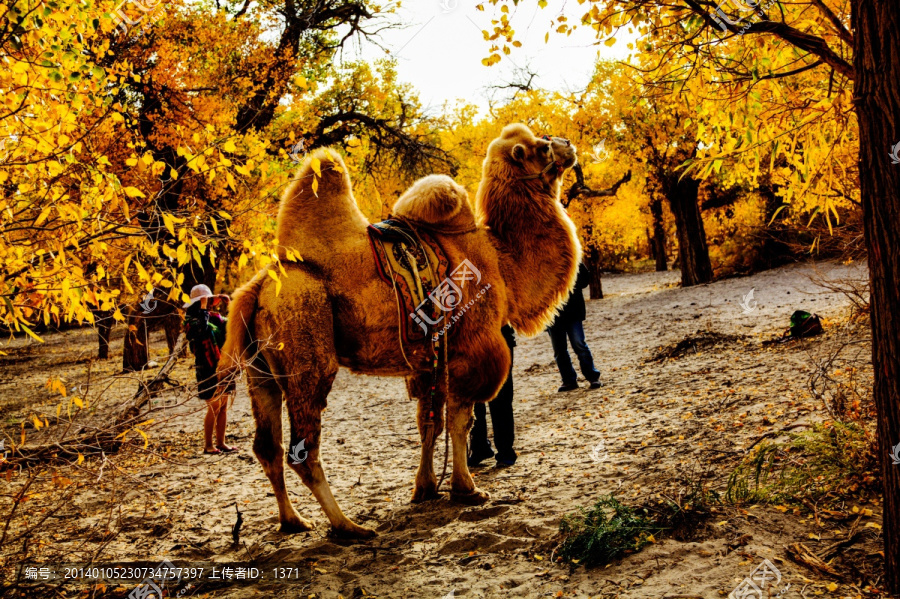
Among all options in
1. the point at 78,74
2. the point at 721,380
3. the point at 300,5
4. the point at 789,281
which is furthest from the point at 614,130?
the point at 78,74

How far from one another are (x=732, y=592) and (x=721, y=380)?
5217 mm

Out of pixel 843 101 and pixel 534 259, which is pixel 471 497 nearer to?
pixel 534 259

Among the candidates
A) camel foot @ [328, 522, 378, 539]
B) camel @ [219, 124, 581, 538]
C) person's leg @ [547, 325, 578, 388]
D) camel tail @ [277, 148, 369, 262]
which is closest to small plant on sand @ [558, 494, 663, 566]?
camel @ [219, 124, 581, 538]

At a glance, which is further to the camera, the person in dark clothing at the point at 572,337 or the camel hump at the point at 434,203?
the person in dark clothing at the point at 572,337

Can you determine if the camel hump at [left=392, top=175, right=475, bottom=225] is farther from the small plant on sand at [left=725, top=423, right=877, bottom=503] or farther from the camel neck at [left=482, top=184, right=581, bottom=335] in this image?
the small plant on sand at [left=725, top=423, right=877, bottom=503]

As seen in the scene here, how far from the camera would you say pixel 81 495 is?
6211mm

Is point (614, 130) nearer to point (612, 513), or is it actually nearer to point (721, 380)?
point (721, 380)

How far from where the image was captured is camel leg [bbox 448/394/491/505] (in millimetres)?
4918

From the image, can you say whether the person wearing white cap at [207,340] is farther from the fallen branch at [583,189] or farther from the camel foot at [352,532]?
the fallen branch at [583,189]

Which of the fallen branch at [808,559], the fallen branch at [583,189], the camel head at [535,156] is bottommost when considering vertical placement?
the fallen branch at [808,559]

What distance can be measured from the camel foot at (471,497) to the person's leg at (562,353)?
3.88 m

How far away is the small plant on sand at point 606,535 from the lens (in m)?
3.45

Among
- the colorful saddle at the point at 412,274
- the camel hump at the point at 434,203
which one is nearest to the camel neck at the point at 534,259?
the camel hump at the point at 434,203

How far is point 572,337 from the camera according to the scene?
29.2 ft
